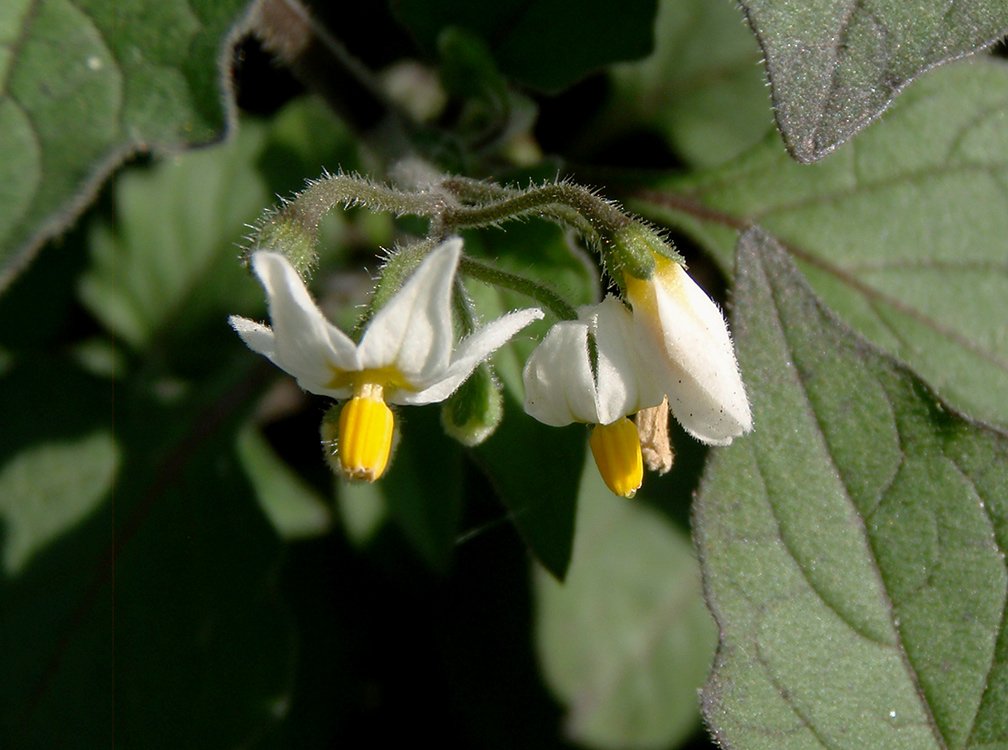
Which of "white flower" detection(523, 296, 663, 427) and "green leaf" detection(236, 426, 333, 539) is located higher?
"white flower" detection(523, 296, 663, 427)

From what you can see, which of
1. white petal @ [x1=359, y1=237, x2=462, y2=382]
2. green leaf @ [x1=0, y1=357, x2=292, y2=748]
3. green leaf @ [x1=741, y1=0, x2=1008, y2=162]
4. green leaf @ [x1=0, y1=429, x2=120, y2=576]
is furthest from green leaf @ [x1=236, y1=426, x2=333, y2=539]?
green leaf @ [x1=741, y1=0, x2=1008, y2=162]

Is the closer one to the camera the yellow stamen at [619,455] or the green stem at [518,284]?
the yellow stamen at [619,455]

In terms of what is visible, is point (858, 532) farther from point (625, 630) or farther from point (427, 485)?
point (625, 630)

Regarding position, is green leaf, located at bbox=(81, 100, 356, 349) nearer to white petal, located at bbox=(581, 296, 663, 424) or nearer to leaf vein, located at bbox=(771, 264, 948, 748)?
white petal, located at bbox=(581, 296, 663, 424)

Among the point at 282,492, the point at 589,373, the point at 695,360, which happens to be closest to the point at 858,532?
the point at 695,360

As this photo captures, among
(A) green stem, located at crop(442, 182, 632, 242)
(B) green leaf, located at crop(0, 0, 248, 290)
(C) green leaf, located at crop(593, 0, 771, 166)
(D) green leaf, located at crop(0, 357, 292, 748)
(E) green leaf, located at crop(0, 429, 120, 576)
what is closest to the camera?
(A) green stem, located at crop(442, 182, 632, 242)

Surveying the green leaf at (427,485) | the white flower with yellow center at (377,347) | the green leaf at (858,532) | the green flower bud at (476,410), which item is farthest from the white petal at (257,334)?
A: the green leaf at (427,485)

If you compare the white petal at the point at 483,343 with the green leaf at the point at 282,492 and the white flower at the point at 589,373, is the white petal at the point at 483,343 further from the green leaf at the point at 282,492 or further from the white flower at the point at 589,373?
the green leaf at the point at 282,492
